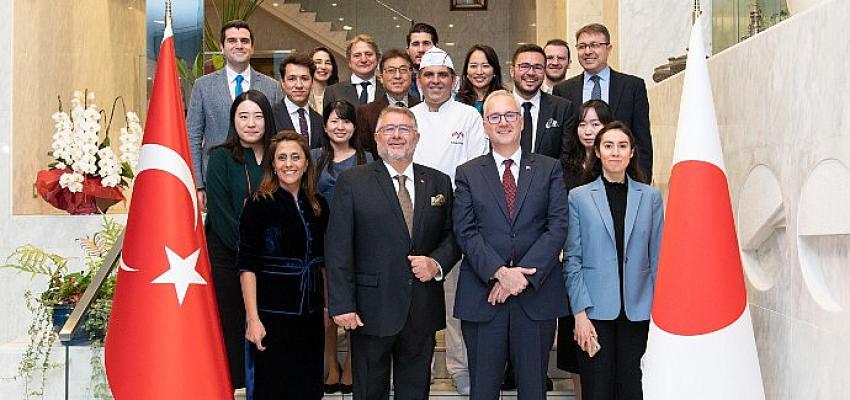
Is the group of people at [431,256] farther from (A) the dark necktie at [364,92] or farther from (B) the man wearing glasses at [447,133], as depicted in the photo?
(A) the dark necktie at [364,92]

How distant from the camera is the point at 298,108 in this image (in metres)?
5.64

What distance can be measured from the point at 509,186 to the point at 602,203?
1.38ft

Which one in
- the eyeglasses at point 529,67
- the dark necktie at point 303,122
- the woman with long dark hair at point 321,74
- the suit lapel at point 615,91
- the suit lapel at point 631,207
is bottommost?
the suit lapel at point 631,207

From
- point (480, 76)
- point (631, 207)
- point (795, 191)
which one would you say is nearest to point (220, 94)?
point (480, 76)

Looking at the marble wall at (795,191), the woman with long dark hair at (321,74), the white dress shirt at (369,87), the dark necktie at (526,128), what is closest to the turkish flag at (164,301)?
the white dress shirt at (369,87)

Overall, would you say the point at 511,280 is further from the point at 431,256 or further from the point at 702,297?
the point at 702,297

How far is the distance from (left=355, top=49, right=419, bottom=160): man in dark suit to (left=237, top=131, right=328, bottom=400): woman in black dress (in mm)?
810

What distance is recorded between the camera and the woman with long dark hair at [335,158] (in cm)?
507

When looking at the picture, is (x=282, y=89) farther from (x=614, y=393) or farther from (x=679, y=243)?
(x=679, y=243)

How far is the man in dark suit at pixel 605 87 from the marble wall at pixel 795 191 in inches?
36.1

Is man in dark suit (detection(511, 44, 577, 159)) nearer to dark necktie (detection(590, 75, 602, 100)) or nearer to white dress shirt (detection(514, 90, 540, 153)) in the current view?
white dress shirt (detection(514, 90, 540, 153))

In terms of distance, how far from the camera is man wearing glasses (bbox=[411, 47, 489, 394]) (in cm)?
527

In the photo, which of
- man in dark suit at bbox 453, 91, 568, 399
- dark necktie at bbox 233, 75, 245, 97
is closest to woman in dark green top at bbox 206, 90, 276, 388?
dark necktie at bbox 233, 75, 245, 97

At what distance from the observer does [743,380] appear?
3.56m
